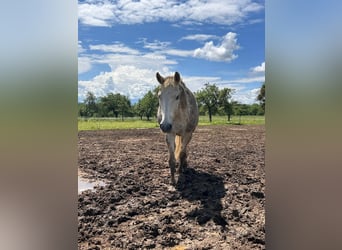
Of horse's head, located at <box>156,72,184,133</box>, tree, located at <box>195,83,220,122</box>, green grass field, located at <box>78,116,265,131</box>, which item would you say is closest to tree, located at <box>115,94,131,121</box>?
green grass field, located at <box>78,116,265,131</box>

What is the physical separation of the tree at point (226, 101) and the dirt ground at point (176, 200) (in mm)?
218

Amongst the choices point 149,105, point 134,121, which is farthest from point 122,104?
point 134,121

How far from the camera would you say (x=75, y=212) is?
3.59 feet

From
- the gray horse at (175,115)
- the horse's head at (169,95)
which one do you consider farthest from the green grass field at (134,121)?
the horse's head at (169,95)

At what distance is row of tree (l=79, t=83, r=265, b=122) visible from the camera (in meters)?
1.84

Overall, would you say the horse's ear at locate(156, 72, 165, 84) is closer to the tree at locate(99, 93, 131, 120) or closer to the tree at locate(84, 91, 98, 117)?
the tree at locate(99, 93, 131, 120)

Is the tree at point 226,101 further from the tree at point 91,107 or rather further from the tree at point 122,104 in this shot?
the tree at point 91,107

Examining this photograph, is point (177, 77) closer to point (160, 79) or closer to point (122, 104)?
point (160, 79)

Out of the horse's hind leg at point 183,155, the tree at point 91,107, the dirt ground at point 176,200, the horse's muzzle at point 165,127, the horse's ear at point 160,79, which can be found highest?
the horse's ear at point 160,79

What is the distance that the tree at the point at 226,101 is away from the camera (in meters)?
1.98
